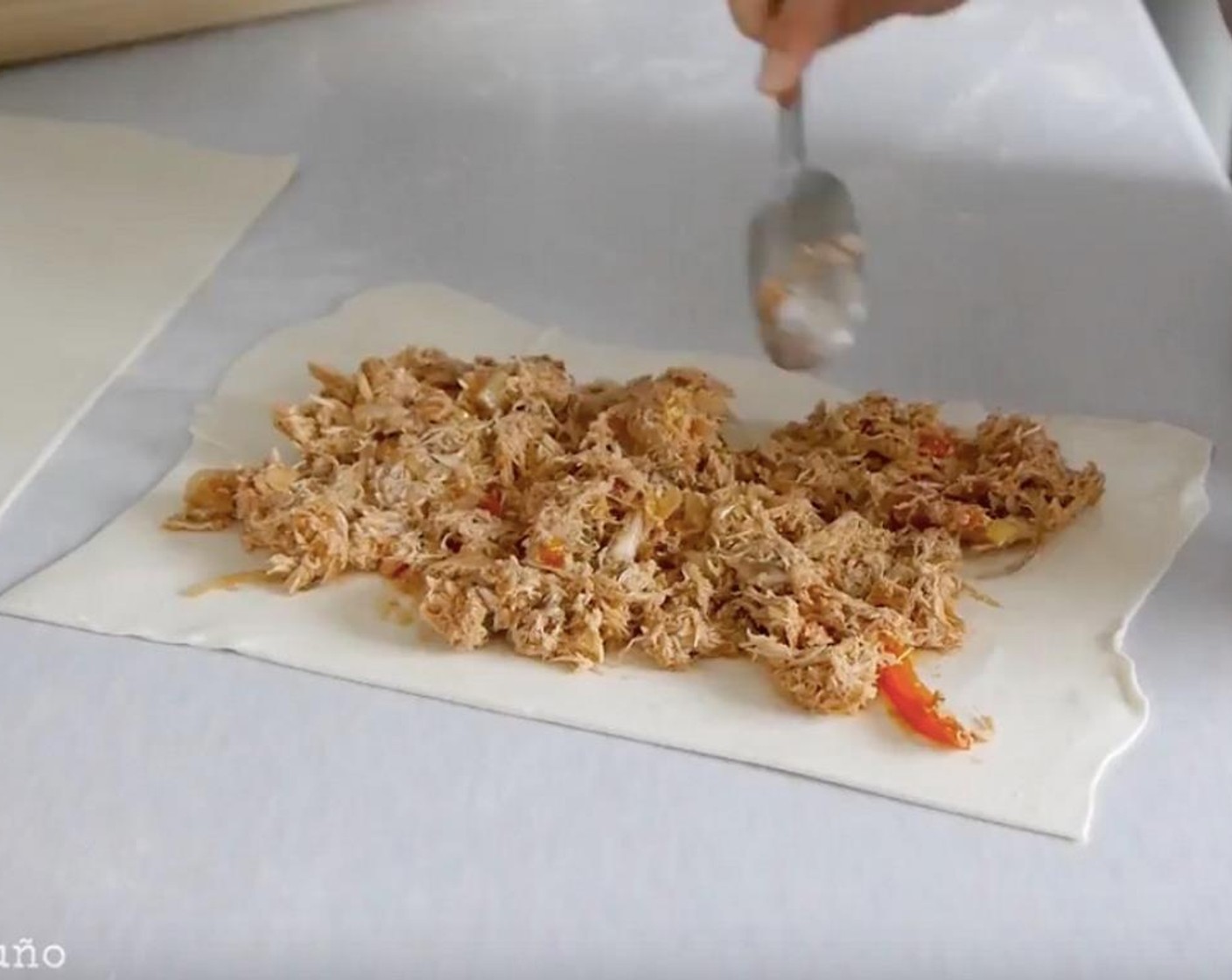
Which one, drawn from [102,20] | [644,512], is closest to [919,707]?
[644,512]

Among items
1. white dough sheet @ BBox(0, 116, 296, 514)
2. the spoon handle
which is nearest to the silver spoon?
the spoon handle

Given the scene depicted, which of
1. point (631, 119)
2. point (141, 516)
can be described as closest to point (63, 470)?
point (141, 516)

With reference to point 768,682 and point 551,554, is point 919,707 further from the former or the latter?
point 551,554

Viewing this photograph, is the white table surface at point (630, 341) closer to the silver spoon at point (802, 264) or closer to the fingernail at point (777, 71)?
the silver spoon at point (802, 264)

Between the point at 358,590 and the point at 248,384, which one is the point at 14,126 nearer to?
the point at 248,384

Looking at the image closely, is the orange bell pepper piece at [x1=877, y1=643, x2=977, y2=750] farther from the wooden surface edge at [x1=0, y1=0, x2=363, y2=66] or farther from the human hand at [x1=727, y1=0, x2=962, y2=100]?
the wooden surface edge at [x1=0, y1=0, x2=363, y2=66]
